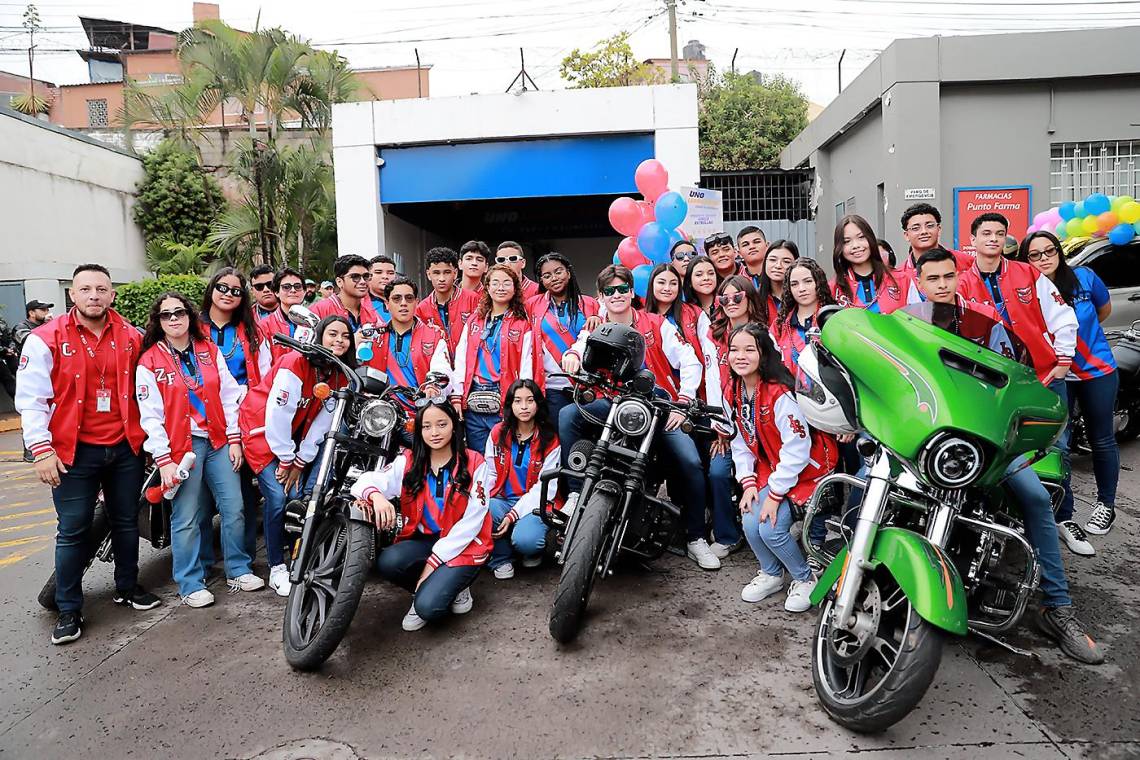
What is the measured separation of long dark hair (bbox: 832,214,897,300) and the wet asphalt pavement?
180 cm

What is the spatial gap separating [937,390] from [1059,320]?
210 centimetres

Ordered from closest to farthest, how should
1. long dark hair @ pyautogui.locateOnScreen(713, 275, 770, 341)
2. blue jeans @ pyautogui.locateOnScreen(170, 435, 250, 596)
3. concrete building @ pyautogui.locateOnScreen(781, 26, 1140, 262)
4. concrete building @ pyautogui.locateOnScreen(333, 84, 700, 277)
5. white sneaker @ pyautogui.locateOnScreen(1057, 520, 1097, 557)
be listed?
blue jeans @ pyautogui.locateOnScreen(170, 435, 250, 596) → white sneaker @ pyautogui.locateOnScreen(1057, 520, 1097, 557) → long dark hair @ pyautogui.locateOnScreen(713, 275, 770, 341) → concrete building @ pyautogui.locateOnScreen(781, 26, 1140, 262) → concrete building @ pyautogui.locateOnScreen(333, 84, 700, 277)

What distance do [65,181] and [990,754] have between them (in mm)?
16703

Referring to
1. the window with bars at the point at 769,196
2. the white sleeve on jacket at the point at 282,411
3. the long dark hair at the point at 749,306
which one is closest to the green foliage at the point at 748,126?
the window with bars at the point at 769,196

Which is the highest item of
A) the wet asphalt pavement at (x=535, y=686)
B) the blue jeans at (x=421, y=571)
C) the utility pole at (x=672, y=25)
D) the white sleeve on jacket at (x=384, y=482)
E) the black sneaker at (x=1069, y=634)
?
the utility pole at (x=672, y=25)

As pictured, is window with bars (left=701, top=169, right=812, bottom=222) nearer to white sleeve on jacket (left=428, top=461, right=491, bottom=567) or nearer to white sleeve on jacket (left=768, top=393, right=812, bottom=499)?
white sleeve on jacket (left=768, top=393, right=812, bottom=499)

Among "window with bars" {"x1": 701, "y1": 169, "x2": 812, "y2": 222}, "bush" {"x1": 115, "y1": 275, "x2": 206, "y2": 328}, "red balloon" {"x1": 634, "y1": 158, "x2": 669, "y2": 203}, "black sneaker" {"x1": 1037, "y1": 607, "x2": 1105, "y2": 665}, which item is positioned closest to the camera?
"black sneaker" {"x1": 1037, "y1": 607, "x2": 1105, "y2": 665}

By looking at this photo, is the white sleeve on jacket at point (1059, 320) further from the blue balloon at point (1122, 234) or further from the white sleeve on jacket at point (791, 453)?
the blue balloon at point (1122, 234)

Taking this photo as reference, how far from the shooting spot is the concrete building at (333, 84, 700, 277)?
1137 centimetres

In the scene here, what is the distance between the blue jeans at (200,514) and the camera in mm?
4086

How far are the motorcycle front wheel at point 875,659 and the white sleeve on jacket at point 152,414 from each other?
10.5 feet

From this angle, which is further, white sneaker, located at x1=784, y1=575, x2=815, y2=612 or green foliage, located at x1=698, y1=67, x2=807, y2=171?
green foliage, located at x1=698, y1=67, x2=807, y2=171

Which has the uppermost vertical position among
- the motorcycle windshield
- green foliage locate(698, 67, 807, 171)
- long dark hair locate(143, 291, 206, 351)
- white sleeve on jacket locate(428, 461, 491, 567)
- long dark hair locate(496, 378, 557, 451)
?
green foliage locate(698, 67, 807, 171)

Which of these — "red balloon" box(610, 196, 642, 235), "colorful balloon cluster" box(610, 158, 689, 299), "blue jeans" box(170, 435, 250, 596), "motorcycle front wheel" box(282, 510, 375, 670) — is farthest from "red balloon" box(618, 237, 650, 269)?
"motorcycle front wheel" box(282, 510, 375, 670)
